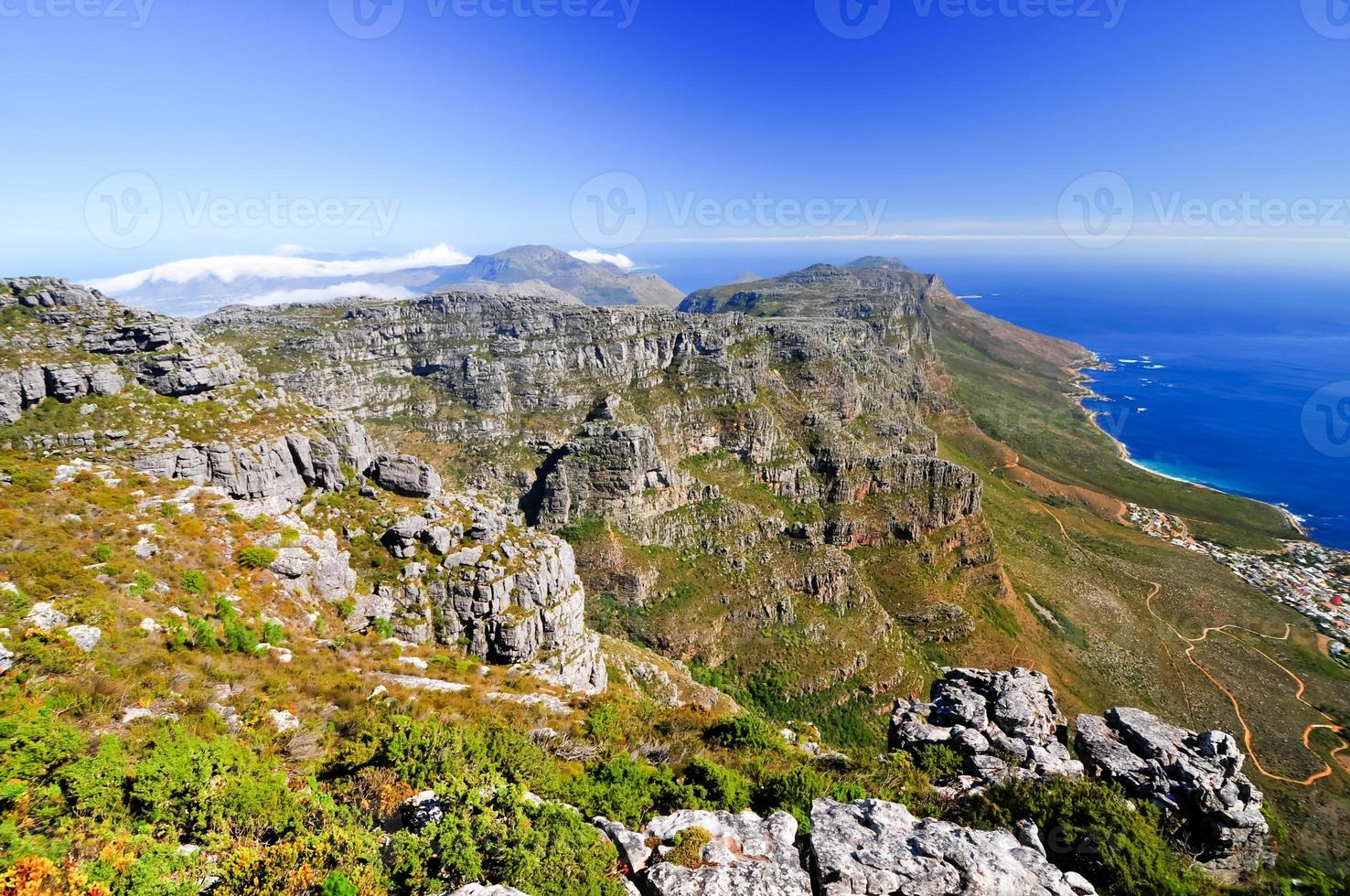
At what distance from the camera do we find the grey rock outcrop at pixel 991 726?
27625 mm

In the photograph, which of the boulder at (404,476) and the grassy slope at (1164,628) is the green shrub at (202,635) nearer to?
the boulder at (404,476)

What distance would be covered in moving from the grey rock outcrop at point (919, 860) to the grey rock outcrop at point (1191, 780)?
524 inches

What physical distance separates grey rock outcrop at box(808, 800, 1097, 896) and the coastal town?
419 feet

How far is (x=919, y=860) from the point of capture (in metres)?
16.8

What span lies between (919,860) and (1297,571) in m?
169

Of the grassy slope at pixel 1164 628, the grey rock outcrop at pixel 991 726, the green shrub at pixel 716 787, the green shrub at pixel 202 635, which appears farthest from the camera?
the grassy slope at pixel 1164 628

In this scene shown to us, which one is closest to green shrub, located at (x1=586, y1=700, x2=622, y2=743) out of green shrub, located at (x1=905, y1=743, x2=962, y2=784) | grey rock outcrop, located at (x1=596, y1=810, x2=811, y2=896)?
grey rock outcrop, located at (x1=596, y1=810, x2=811, y2=896)

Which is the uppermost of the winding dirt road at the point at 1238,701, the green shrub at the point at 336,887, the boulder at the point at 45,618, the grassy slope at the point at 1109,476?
the boulder at the point at 45,618

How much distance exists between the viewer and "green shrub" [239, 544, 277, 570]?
26828mm

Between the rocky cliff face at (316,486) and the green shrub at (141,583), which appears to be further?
the rocky cliff face at (316,486)

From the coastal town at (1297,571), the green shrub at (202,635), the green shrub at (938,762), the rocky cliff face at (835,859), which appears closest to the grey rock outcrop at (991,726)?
the green shrub at (938,762)

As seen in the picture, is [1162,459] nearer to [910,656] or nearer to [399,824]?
[910,656]

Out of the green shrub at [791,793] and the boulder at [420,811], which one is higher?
→ the boulder at [420,811]

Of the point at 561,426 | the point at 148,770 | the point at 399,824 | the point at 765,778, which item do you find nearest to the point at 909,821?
the point at 765,778
